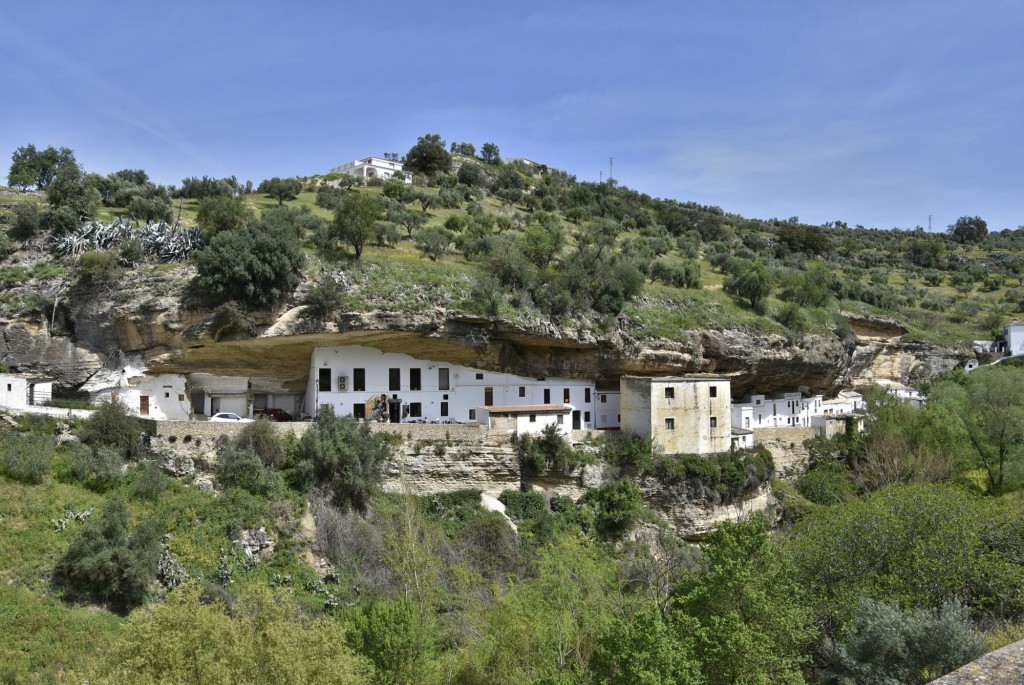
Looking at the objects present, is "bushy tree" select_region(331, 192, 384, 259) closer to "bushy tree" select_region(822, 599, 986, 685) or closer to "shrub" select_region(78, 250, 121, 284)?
"shrub" select_region(78, 250, 121, 284)

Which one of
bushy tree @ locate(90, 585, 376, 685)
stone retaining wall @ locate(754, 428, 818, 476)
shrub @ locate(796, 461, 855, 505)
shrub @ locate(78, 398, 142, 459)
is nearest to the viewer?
bushy tree @ locate(90, 585, 376, 685)

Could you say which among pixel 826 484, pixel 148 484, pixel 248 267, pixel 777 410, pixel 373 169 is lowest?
pixel 826 484

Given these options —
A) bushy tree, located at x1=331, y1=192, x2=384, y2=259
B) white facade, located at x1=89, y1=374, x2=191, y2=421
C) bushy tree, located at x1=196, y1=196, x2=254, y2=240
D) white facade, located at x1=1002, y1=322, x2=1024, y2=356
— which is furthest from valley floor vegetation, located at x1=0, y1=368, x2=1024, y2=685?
white facade, located at x1=1002, y1=322, x2=1024, y2=356

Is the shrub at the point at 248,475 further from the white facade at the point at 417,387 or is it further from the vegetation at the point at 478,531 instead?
the white facade at the point at 417,387

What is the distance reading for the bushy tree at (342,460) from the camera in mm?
23859

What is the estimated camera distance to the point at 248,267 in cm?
2481

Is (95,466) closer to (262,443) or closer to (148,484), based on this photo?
(148,484)

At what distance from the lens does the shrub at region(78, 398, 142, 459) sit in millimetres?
22234

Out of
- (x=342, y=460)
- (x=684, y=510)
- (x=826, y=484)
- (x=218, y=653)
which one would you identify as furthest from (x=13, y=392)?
(x=826, y=484)

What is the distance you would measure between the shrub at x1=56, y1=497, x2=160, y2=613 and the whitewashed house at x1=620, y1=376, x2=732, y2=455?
19.6 m

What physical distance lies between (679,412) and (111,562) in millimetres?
22094

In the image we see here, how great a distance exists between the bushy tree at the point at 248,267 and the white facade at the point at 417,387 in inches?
157

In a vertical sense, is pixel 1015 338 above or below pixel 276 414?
above

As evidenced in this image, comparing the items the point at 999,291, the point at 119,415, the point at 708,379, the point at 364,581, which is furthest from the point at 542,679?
the point at 999,291
